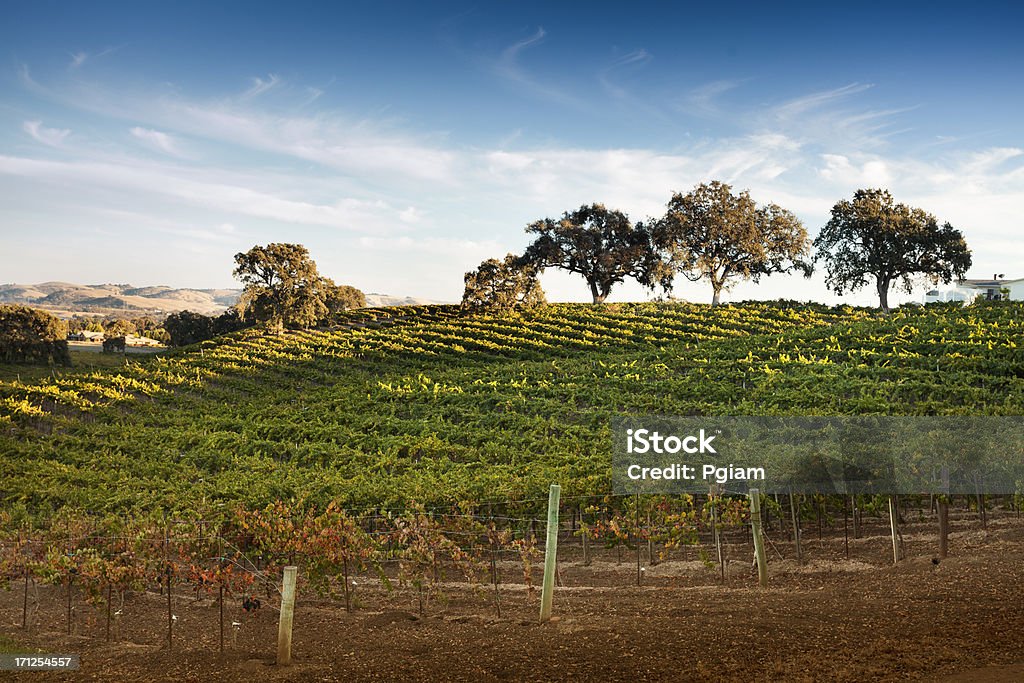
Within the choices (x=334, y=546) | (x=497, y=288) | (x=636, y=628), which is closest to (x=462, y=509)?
(x=334, y=546)

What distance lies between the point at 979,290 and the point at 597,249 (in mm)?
38366

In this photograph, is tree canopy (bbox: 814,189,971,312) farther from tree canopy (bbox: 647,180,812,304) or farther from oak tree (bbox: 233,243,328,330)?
oak tree (bbox: 233,243,328,330)

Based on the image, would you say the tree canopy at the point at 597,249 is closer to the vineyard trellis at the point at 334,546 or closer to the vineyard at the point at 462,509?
the vineyard at the point at 462,509

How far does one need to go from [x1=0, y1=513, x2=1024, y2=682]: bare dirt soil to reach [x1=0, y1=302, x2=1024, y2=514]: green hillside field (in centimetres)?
331

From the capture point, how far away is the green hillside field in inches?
741

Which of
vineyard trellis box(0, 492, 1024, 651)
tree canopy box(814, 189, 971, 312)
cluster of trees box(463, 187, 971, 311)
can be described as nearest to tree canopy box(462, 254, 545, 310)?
cluster of trees box(463, 187, 971, 311)

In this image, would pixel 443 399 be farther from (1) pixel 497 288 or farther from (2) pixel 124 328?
(2) pixel 124 328

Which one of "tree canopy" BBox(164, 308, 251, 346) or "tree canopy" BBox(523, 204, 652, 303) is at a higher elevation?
"tree canopy" BBox(523, 204, 652, 303)

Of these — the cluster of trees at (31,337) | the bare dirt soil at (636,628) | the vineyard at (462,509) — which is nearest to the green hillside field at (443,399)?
the vineyard at (462,509)

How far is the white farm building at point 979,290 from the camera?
188ft

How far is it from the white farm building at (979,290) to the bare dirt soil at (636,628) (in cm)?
5353

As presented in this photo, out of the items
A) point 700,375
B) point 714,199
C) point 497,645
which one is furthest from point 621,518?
point 714,199

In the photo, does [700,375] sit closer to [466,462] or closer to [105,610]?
[466,462]

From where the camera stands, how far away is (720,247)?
57.4 meters
